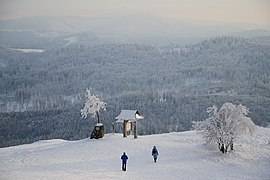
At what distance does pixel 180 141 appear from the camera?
4938cm

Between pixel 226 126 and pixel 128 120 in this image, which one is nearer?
pixel 226 126

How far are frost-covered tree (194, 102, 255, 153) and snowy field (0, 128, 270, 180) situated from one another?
143cm

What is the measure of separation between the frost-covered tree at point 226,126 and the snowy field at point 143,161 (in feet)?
4.68

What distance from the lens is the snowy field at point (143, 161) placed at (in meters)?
33.1

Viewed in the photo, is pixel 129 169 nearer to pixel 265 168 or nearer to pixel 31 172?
pixel 31 172

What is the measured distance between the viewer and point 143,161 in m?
38.8

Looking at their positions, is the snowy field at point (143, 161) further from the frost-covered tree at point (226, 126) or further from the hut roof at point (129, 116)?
the hut roof at point (129, 116)

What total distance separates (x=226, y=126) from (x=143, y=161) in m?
10.9

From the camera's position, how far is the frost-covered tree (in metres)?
42.6

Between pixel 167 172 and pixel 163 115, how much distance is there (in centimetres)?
10910


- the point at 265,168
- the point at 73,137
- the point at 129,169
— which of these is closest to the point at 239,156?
the point at 265,168

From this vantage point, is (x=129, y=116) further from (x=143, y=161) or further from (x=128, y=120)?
(x=143, y=161)

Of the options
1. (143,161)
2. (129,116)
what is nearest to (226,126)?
(143,161)

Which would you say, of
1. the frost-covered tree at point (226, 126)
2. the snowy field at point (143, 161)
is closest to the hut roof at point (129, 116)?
the snowy field at point (143, 161)
